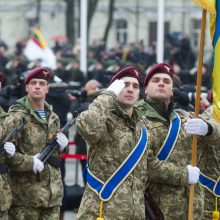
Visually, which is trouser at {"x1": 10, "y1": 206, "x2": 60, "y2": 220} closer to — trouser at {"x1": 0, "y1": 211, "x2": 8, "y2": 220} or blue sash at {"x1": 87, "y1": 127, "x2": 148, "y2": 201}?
trouser at {"x1": 0, "y1": 211, "x2": 8, "y2": 220}

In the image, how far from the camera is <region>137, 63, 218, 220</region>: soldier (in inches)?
394

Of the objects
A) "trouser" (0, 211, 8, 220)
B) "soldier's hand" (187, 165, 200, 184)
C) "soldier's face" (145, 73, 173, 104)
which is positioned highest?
"soldier's face" (145, 73, 173, 104)

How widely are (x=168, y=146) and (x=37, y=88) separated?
168 cm

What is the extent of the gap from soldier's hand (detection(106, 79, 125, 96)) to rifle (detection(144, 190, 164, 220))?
116cm

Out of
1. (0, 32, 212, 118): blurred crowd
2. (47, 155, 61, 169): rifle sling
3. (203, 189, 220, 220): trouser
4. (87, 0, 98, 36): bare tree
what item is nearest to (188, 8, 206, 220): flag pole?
(203, 189, 220, 220): trouser

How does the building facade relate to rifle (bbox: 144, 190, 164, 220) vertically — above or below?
below

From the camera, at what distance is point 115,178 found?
9.46 m

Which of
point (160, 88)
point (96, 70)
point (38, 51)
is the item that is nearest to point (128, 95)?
point (160, 88)

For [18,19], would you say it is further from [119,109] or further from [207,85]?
[119,109]

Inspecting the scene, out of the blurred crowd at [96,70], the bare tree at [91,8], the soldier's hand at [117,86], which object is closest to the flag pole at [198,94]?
the soldier's hand at [117,86]

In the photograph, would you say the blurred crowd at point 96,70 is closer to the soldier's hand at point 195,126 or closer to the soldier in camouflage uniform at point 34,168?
the soldier in camouflage uniform at point 34,168

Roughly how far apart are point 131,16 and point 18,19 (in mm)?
6854

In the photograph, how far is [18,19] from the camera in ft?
222

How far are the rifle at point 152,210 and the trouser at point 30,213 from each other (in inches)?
49.6
